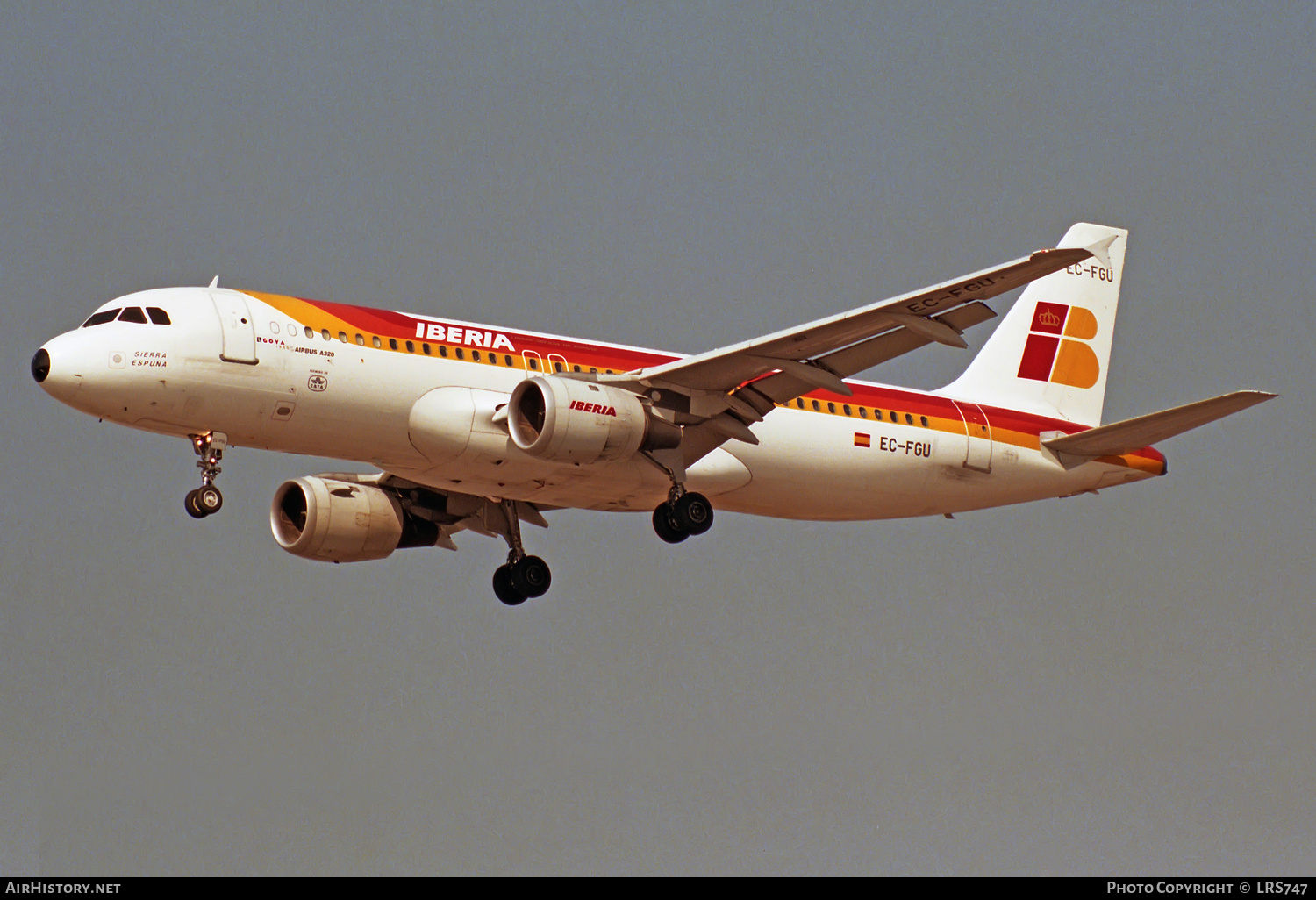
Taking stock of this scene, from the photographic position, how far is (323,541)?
1502 inches

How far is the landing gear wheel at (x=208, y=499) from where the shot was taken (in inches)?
1293

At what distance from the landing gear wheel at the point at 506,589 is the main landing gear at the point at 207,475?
8154 mm

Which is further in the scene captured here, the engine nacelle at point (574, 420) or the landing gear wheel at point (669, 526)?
the landing gear wheel at point (669, 526)

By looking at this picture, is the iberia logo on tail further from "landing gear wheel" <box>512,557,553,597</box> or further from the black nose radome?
the black nose radome

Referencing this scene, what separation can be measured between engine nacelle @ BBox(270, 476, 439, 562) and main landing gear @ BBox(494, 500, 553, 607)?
230cm

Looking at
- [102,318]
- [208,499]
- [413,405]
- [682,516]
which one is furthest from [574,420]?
[102,318]

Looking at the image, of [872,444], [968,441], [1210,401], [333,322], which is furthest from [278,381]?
[1210,401]

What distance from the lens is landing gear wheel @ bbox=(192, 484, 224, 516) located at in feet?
108

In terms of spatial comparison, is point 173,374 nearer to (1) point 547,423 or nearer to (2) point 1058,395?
(1) point 547,423

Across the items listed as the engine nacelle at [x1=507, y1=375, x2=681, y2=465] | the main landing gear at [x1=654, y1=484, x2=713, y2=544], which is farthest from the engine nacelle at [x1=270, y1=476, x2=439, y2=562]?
the main landing gear at [x1=654, y1=484, x2=713, y2=544]

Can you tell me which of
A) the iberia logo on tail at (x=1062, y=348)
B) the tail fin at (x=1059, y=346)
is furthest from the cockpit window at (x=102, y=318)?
the iberia logo on tail at (x=1062, y=348)

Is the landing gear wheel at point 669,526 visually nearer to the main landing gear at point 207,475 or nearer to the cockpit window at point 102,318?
the main landing gear at point 207,475

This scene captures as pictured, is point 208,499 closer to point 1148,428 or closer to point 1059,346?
point 1148,428

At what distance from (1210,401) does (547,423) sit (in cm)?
1257
